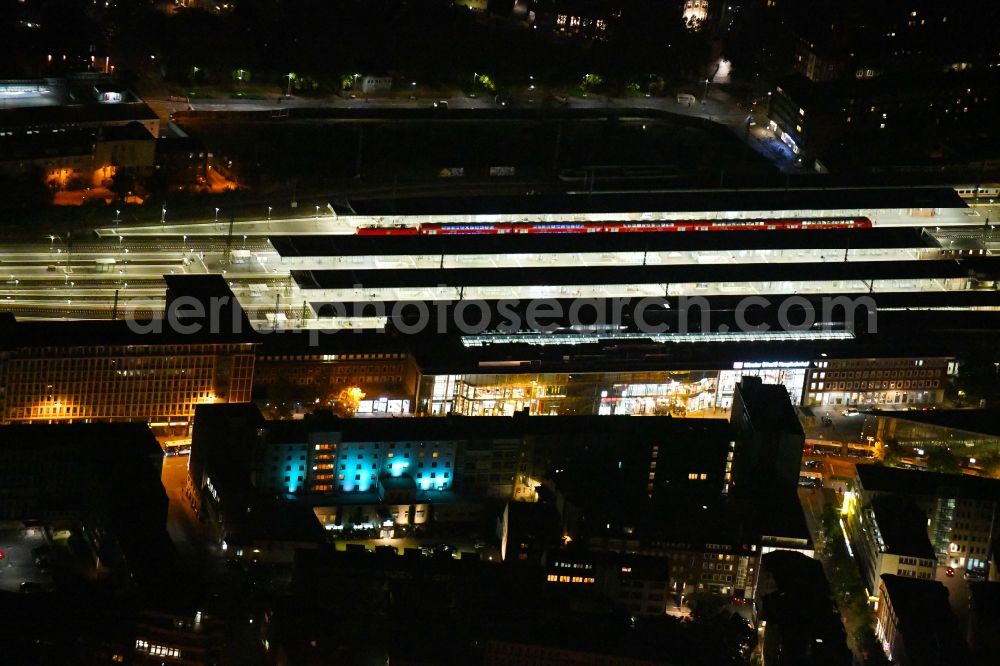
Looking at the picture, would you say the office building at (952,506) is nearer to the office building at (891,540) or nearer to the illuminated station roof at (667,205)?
the office building at (891,540)

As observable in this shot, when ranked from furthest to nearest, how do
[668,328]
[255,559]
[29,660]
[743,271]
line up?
[743,271], [668,328], [255,559], [29,660]

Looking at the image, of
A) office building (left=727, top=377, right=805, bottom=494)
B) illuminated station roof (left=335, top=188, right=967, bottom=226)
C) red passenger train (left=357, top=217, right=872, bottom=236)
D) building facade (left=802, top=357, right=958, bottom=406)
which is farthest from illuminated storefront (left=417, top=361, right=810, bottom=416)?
illuminated station roof (left=335, top=188, right=967, bottom=226)

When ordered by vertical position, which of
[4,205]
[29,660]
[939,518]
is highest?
[4,205]

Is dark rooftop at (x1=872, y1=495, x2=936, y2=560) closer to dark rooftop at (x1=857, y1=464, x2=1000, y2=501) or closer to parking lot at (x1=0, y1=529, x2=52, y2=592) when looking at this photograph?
dark rooftop at (x1=857, y1=464, x2=1000, y2=501)

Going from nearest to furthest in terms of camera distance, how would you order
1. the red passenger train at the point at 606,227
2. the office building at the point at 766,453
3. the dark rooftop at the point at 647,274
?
the office building at the point at 766,453
the dark rooftop at the point at 647,274
the red passenger train at the point at 606,227

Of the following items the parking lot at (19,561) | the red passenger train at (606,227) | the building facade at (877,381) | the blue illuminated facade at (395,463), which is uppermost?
the red passenger train at (606,227)

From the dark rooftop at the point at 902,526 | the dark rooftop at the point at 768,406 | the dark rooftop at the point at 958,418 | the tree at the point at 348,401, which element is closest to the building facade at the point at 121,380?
the tree at the point at 348,401

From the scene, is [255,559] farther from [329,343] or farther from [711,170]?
[711,170]

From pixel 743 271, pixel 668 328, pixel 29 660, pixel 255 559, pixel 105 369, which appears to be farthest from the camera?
pixel 743 271

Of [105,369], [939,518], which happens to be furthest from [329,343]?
[939,518]
